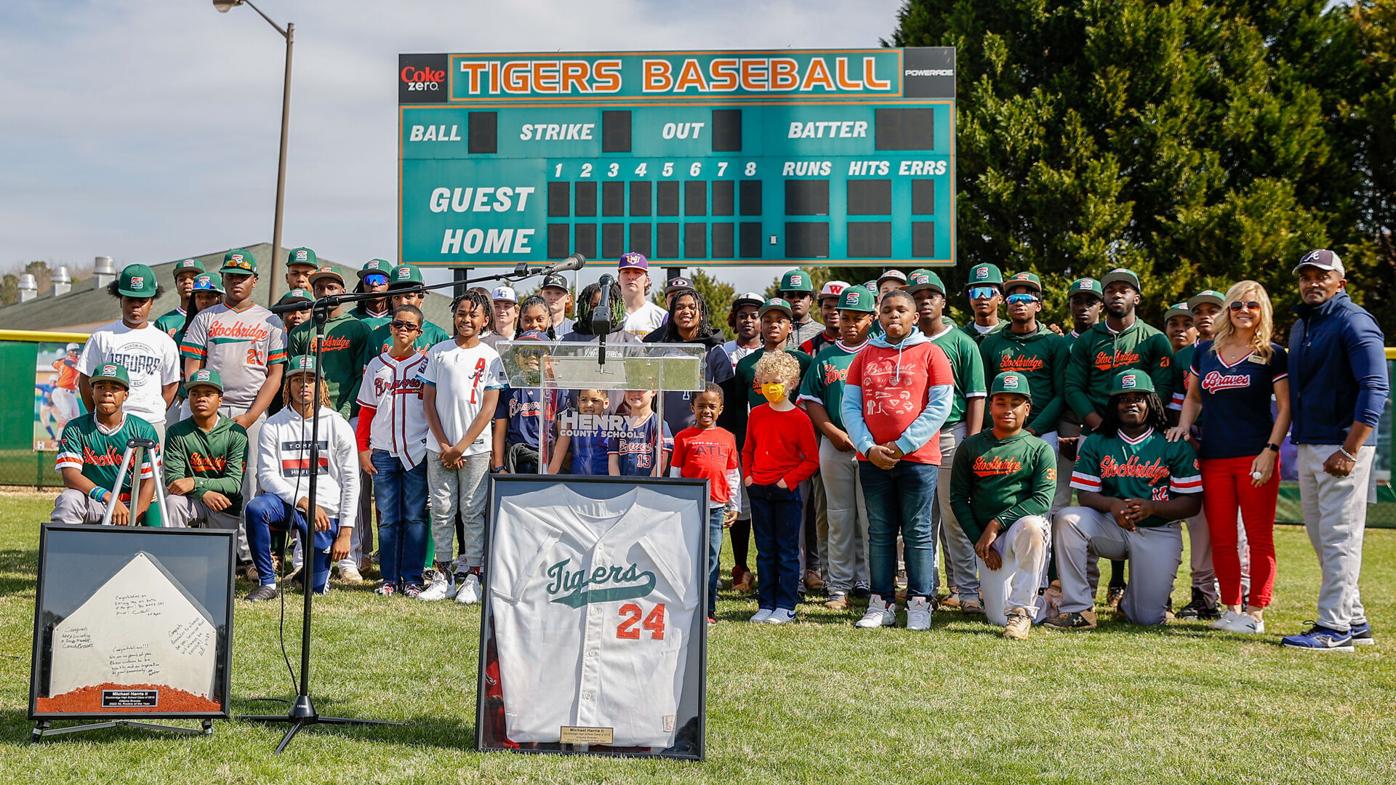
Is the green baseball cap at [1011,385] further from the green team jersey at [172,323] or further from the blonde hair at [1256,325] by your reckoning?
the green team jersey at [172,323]

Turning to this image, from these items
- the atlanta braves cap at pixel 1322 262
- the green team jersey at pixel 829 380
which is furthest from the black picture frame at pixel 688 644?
the atlanta braves cap at pixel 1322 262

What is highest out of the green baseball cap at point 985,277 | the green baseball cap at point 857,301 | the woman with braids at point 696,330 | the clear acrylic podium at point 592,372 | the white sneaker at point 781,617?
the green baseball cap at point 985,277

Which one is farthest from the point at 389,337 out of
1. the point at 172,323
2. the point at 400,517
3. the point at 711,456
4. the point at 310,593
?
the point at 310,593

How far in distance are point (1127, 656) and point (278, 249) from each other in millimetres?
15251

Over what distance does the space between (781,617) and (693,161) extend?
796 centimetres

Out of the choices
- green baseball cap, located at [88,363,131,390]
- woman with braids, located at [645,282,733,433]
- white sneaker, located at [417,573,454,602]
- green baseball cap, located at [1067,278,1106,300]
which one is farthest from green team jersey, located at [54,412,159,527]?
green baseball cap, located at [1067,278,1106,300]

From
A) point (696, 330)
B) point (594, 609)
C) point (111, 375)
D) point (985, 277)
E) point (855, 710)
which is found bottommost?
point (855, 710)

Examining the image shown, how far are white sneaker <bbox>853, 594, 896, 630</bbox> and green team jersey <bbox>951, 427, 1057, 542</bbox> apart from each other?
0.68 meters

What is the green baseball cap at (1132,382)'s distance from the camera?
7.48 m

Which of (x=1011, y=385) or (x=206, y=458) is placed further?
(x=206, y=458)

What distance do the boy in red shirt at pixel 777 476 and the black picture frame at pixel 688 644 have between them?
2.93 meters

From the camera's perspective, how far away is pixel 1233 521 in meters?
7.36

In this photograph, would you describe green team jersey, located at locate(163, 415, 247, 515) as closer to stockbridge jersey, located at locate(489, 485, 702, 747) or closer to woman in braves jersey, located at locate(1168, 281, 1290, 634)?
stockbridge jersey, located at locate(489, 485, 702, 747)

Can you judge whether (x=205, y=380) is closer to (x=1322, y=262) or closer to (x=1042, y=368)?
(x=1042, y=368)
